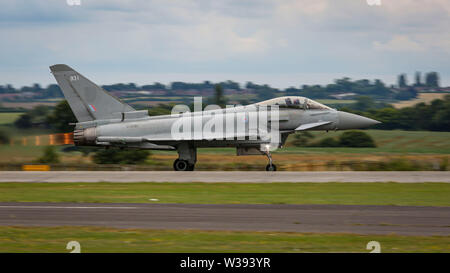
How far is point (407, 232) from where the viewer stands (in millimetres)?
11688

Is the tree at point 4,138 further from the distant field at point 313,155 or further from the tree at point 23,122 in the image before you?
the tree at point 23,122

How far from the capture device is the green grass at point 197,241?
10.2m

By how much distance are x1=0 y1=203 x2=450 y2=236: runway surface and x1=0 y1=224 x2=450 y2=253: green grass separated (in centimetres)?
60

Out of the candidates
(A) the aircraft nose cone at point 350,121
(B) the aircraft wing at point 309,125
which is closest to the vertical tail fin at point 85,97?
(B) the aircraft wing at point 309,125

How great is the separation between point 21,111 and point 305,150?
18.0 meters

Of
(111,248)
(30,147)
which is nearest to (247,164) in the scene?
(30,147)

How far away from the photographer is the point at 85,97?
2741cm

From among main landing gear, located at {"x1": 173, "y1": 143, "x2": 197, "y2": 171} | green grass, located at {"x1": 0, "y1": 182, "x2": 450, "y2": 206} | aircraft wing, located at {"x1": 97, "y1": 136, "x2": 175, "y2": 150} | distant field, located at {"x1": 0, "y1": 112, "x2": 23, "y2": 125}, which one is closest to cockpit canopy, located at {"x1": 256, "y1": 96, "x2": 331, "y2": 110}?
main landing gear, located at {"x1": 173, "y1": 143, "x2": 197, "y2": 171}

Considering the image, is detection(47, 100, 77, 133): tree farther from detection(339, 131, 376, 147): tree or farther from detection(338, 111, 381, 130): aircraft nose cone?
detection(339, 131, 376, 147): tree

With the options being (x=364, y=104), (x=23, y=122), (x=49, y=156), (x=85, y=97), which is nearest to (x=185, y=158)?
(x=85, y=97)

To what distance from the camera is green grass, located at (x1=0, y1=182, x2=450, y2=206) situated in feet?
54.7

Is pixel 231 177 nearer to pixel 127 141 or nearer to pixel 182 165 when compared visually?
pixel 182 165
